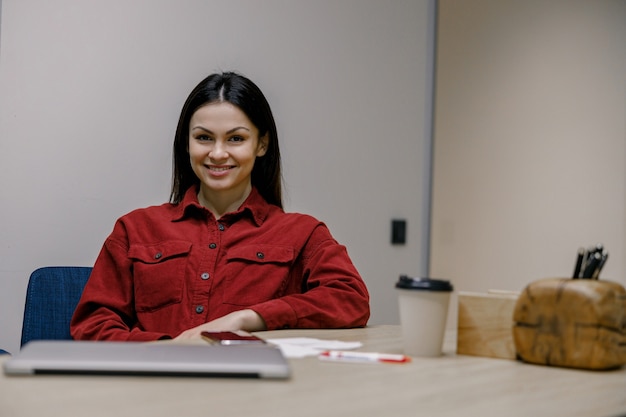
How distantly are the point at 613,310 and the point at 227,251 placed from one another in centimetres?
104

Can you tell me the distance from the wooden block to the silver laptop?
35 centimetres

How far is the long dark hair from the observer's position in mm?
2031

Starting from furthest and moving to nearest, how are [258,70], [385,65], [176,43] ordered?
1. [385,65]
2. [258,70]
3. [176,43]

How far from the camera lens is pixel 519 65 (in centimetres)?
335

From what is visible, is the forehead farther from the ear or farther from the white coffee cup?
the white coffee cup

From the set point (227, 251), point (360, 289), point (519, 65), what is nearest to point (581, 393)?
point (360, 289)

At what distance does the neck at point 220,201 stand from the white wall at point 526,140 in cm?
138

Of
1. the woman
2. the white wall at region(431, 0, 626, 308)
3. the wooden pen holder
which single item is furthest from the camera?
the white wall at region(431, 0, 626, 308)

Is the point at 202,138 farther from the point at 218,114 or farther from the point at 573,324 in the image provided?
the point at 573,324

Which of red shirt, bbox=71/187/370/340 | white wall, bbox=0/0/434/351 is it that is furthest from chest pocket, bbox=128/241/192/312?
white wall, bbox=0/0/434/351

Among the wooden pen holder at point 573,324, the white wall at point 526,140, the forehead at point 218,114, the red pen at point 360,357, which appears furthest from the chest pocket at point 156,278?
the white wall at point 526,140

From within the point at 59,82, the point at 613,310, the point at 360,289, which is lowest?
the point at 360,289

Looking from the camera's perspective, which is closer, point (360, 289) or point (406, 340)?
point (406, 340)

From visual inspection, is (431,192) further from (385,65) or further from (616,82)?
(616,82)
